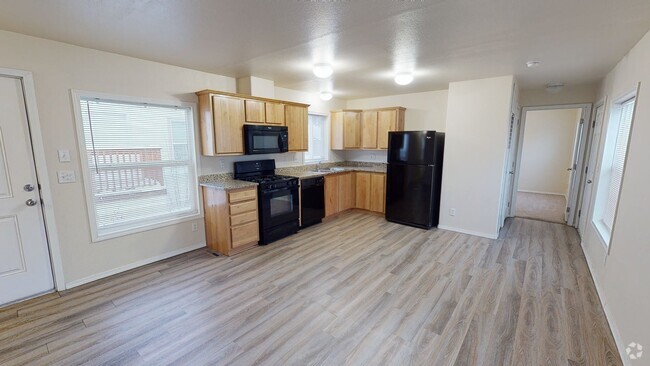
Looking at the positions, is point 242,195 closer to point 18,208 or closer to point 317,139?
point 18,208

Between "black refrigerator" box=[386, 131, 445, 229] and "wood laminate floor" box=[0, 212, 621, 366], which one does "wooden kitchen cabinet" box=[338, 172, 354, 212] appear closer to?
"black refrigerator" box=[386, 131, 445, 229]

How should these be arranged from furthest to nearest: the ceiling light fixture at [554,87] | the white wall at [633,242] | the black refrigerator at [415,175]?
the black refrigerator at [415,175] → the ceiling light fixture at [554,87] → the white wall at [633,242]

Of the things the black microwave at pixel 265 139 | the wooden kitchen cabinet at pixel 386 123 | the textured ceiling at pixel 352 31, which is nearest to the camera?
the textured ceiling at pixel 352 31

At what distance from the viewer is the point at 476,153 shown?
4.18m

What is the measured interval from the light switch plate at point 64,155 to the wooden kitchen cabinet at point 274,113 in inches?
90.2

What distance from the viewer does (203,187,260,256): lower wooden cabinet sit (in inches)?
137

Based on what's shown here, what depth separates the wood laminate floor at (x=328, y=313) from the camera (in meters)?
1.94

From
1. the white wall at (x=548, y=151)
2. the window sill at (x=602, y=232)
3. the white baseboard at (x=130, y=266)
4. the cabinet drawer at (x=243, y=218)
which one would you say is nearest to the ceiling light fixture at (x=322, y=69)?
Answer: the cabinet drawer at (x=243, y=218)

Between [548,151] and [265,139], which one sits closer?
[265,139]

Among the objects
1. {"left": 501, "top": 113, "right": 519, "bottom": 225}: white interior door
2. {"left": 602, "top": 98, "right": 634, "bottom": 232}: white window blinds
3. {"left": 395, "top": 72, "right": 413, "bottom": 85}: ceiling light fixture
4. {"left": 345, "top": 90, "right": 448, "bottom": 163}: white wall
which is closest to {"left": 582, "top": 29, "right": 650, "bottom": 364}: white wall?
{"left": 602, "top": 98, "right": 634, "bottom": 232}: white window blinds

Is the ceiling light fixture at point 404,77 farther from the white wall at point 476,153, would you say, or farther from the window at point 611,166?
the window at point 611,166

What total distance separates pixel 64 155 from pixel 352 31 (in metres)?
3.01

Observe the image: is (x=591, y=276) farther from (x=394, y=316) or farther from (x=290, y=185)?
(x=290, y=185)

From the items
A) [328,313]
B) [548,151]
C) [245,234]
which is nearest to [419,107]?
[245,234]
